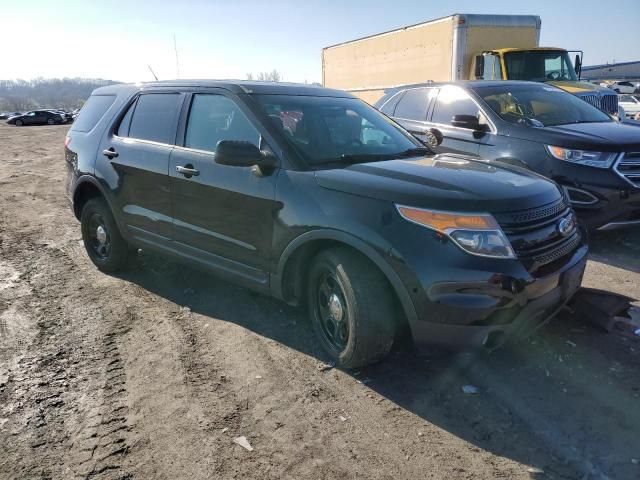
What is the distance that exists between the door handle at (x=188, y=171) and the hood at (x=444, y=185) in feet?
3.62

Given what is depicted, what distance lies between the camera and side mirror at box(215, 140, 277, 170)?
10.7ft

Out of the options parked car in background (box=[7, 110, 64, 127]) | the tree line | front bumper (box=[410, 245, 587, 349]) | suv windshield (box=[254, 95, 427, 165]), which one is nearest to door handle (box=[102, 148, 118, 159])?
suv windshield (box=[254, 95, 427, 165])

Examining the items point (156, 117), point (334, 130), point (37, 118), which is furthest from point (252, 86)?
point (37, 118)

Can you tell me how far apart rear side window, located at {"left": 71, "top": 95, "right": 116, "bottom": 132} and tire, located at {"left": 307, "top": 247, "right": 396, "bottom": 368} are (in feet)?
9.98

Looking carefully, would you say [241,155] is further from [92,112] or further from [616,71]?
[616,71]

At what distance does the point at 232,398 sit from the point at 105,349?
1.19 meters

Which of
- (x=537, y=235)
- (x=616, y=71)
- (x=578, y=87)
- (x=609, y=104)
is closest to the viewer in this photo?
(x=537, y=235)

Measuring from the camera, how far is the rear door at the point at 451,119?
6.18m

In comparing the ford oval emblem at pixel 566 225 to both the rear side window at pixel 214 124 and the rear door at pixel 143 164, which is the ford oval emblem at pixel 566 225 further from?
the rear door at pixel 143 164

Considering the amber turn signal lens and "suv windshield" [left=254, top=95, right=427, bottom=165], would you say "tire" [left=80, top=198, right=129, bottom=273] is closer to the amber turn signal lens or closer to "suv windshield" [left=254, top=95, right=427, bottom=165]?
"suv windshield" [left=254, top=95, right=427, bottom=165]

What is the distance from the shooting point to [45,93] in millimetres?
147625

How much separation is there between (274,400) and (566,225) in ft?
6.84

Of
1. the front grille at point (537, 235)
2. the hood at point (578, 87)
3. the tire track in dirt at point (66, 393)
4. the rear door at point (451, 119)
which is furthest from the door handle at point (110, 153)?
the hood at point (578, 87)

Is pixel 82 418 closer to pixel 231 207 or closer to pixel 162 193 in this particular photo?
pixel 231 207
